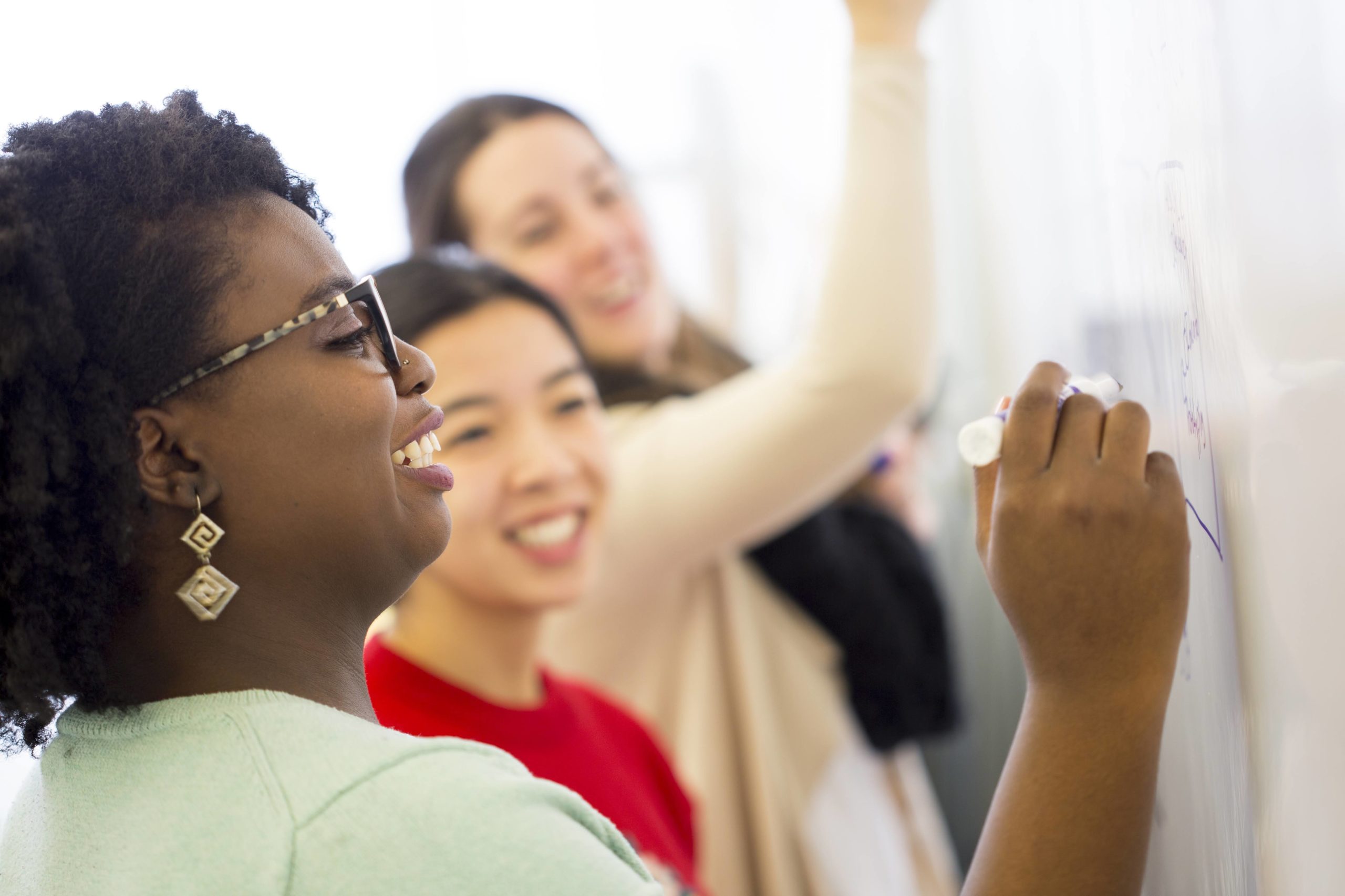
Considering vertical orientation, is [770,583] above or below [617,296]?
below

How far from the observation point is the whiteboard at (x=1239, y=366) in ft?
1.80

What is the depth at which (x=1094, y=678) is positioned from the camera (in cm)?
65

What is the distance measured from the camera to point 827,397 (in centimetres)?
115

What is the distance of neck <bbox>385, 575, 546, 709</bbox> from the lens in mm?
1066

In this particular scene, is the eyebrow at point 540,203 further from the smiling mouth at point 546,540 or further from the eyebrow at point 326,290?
the eyebrow at point 326,290

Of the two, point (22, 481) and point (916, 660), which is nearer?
point (22, 481)

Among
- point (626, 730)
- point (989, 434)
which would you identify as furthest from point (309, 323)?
point (626, 730)

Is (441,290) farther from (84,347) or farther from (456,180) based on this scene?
(84,347)

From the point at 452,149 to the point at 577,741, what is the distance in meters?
0.71

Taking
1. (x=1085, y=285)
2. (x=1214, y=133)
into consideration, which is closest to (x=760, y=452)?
(x=1085, y=285)

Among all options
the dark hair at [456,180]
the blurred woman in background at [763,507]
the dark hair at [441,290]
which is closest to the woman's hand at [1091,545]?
the blurred woman in background at [763,507]

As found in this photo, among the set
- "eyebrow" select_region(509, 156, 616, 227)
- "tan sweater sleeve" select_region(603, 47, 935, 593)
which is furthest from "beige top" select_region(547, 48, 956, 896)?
"eyebrow" select_region(509, 156, 616, 227)

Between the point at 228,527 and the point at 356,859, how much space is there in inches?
6.7

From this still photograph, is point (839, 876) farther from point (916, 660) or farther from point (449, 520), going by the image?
point (449, 520)
